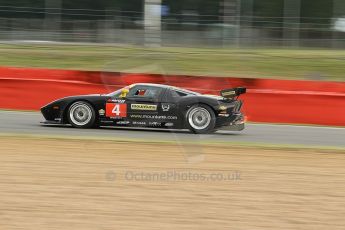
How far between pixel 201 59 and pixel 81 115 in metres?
10.7

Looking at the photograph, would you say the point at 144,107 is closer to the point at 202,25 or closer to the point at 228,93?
the point at 228,93

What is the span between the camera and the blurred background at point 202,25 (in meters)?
23.2

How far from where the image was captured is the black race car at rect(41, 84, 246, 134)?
34.9 ft

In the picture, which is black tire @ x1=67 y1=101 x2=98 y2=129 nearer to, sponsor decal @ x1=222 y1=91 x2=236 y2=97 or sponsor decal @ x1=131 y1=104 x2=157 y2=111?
sponsor decal @ x1=131 y1=104 x2=157 y2=111

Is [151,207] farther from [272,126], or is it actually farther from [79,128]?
[272,126]

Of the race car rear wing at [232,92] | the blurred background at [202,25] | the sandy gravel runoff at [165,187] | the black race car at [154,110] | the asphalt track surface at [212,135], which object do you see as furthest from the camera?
the blurred background at [202,25]

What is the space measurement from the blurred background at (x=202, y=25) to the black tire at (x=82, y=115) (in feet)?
39.8

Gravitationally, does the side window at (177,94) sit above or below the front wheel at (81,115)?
above

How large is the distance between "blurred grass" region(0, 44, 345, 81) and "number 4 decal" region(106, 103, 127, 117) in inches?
310

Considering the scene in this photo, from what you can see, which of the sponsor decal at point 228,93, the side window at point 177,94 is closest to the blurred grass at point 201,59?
the side window at point 177,94

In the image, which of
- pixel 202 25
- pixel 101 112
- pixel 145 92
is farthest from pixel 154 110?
pixel 202 25

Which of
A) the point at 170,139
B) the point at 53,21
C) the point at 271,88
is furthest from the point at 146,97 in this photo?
the point at 53,21

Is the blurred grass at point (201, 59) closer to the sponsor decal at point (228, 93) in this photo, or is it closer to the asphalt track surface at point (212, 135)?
the asphalt track surface at point (212, 135)

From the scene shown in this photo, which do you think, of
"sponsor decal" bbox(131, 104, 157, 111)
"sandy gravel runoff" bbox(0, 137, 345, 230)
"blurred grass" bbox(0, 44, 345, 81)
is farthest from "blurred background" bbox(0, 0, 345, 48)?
"sandy gravel runoff" bbox(0, 137, 345, 230)
